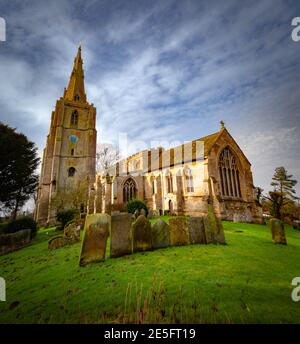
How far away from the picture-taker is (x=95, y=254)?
19.1 ft

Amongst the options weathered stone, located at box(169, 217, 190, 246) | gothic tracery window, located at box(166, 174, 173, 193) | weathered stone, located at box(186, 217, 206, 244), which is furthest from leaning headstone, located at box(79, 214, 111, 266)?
gothic tracery window, located at box(166, 174, 173, 193)

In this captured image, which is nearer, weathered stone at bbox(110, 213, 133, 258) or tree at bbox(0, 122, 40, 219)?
weathered stone at bbox(110, 213, 133, 258)

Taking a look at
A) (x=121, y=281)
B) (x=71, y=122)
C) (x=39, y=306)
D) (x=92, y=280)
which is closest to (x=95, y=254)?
(x=92, y=280)

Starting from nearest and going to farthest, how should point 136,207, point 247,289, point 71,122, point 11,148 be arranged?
1. point 247,289
2. point 11,148
3. point 136,207
4. point 71,122

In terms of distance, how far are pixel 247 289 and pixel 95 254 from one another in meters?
4.32

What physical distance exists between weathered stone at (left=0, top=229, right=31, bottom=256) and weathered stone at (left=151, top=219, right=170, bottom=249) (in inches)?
360

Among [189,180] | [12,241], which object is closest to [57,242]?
[12,241]

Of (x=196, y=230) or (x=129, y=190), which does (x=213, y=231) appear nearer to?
(x=196, y=230)

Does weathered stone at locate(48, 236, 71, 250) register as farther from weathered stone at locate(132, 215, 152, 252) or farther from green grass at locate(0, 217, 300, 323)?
weathered stone at locate(132, 215, 152, 252)

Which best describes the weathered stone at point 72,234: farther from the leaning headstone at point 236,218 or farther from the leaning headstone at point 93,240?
the leaning headstone at point 236,218

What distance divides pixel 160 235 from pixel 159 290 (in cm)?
379

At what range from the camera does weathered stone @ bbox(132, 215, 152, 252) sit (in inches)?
264

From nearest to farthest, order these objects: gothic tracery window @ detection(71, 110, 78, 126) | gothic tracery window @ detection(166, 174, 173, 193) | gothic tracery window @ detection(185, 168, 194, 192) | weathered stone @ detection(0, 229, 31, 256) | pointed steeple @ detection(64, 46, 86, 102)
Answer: weathered stone @ detection(0, 229, 31, 256) → gothic tracery window @ detection(185, 168, 194, 192) → gothic tracery window @ detection(166, 174, 173, 193) → gothic tracery window @ detection(71, 110, 78, 126) → pointed steeple @ detection(64, 46, 86, 102)
